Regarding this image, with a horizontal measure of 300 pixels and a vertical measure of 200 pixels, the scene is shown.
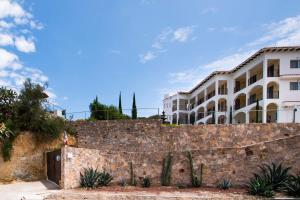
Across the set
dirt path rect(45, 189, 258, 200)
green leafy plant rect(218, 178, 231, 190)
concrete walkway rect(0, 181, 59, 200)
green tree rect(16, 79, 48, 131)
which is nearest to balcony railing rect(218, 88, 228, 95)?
green leafy plant rect(218, 178, 231, 190)

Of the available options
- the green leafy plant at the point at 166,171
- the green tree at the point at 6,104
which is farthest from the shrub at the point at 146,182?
the green tree at the point at 6,104

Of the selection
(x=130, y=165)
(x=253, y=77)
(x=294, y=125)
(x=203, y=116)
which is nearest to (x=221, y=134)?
(x=294, y=125)

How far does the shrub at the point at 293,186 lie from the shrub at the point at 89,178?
942 cm

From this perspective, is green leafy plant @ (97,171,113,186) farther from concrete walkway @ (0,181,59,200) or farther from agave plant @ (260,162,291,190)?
agave plant @ (260,162,291,190)

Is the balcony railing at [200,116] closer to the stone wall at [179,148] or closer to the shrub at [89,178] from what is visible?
the stone wall at [179,148]

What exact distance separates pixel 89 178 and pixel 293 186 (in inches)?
392

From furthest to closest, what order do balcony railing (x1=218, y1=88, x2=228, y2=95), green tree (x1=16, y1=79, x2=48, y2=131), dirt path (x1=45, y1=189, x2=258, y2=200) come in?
balcony railing (x1=218, y1=88, x2=228, y2=95)
green tree (x1=16, y1=79, x2=48, y2=131)
dirt path (x1=45, y1=189, x2=258, y2=200)

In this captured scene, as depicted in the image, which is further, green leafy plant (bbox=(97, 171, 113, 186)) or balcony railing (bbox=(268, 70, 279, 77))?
balcony railing (bbox=(268, 70, 279, 77))

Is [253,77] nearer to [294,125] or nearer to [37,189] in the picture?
[294,125]

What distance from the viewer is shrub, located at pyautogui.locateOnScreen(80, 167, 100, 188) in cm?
1520

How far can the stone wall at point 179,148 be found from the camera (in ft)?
51.3

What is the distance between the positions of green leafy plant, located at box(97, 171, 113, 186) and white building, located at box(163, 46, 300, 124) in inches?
588

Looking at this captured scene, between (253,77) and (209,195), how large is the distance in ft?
77.9

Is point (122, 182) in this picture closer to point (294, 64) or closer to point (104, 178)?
point (104, 178)
